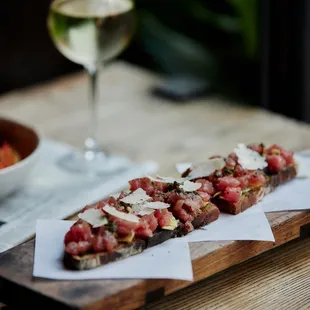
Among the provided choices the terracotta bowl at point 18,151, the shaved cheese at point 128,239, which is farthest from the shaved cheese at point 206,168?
the terracotta bowl at point 18,151

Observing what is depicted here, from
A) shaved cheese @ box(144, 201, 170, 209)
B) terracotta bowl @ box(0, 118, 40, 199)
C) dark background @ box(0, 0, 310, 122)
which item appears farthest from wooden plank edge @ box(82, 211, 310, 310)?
dark background @ box(0, 0, 310, 122)

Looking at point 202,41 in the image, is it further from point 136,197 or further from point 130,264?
point 130,264

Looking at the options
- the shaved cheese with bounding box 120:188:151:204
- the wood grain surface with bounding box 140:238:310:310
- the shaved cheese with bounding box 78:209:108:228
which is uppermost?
the shaved cheese with bounding box 78:209:108:228

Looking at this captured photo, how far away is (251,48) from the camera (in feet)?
9.02

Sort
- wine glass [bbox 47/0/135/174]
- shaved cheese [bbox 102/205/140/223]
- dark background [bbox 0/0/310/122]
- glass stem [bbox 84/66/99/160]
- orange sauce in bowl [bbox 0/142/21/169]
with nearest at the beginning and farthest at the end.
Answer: shaved cheese [bbox 102/205/140/223], orange sauce in bowl [bbox 0/142/21/169], wine glass [bbox 47/0/135/174], glass stem [bbox 84/66/99/160], dark background [bbox 0/0/310/122]

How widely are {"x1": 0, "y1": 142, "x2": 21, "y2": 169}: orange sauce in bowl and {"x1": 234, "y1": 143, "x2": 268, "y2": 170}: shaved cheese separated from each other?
0.46 m

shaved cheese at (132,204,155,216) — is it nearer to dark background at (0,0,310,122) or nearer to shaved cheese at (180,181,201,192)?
shaved cheese at (180,181,201,192)

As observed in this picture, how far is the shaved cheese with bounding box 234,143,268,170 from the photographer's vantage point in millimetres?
1414

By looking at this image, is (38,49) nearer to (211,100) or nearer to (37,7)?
(37,7)

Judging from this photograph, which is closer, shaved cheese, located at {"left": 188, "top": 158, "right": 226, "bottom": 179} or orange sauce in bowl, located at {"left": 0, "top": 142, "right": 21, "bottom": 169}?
shaved cheese, located at {"left": 188, "top": 158, "right": 226, "bottom": 179}

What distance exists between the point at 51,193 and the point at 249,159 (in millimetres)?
446

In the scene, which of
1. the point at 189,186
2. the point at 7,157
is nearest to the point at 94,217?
the point at 189,186

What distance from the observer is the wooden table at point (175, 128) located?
4.26 feet

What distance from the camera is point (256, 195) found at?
1.38 metres
